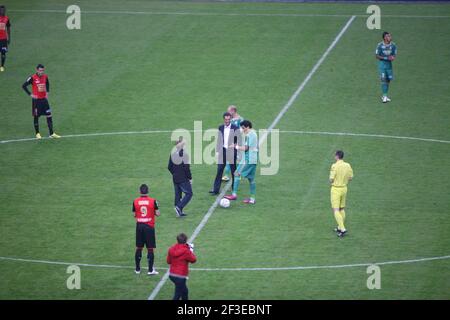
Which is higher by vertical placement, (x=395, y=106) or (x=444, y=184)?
(x=395, y=106)

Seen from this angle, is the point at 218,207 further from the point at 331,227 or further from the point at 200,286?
the point at 200,286

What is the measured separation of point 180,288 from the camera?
62.8 feet

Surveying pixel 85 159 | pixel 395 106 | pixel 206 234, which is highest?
pixel 395 106

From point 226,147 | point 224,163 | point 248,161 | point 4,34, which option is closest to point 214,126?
point 226,147

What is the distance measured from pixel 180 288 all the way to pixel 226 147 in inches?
303

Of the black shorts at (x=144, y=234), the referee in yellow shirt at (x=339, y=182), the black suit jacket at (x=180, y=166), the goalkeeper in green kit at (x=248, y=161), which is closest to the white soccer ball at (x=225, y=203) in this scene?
the goalkeeper in green kit at (x=248, y=161)

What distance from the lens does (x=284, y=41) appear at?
40.5 metres

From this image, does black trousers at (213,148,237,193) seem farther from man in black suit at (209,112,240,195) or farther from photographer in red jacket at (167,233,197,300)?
photographer in red jacket at (167,233,197,300)

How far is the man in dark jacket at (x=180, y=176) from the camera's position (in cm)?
2441

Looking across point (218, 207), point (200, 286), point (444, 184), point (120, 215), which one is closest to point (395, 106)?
point (444, 184)

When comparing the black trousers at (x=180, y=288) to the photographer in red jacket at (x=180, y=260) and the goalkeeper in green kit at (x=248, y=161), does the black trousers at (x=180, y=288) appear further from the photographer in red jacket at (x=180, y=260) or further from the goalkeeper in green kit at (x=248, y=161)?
the goalkeeper in green kit at (x=248, y=161)

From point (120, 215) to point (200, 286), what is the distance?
4.86m

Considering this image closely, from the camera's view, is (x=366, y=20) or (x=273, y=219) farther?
(x=366, y=20)
